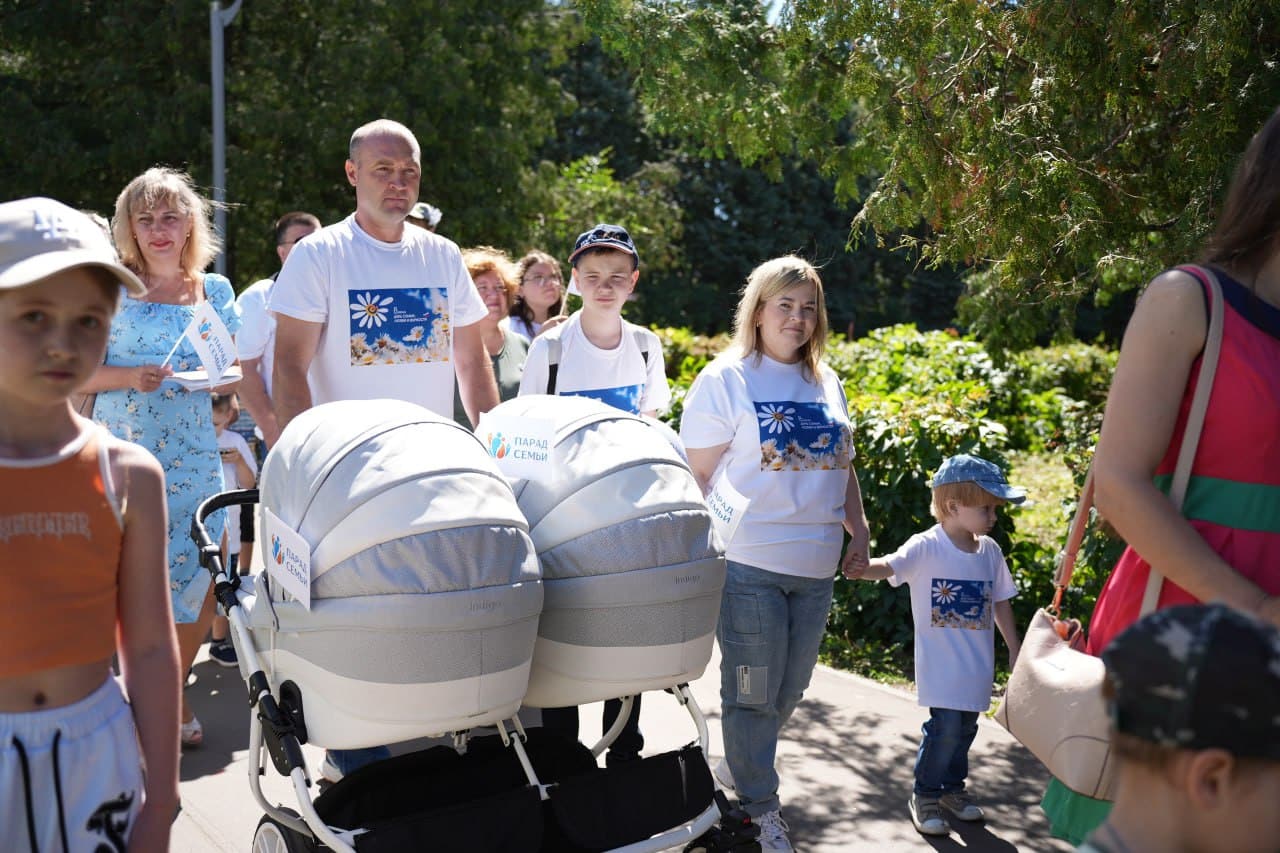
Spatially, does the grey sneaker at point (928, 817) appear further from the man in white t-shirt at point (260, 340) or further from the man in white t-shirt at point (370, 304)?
the man in white t-shirt at point (260, 340)

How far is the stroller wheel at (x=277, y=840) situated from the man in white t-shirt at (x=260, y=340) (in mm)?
2043

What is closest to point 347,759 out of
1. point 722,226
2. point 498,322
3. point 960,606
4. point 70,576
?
point 70,576

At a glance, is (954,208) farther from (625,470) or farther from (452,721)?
(452,721)

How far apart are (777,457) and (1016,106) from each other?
2.14 meters

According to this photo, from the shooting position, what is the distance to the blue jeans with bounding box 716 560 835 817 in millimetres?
4281

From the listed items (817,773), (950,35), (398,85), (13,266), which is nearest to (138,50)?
(398,85)

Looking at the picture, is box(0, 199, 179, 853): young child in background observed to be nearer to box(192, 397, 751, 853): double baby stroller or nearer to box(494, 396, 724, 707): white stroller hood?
box(192, 397, 751, 853): double baby stroller

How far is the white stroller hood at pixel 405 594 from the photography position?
9.39ft

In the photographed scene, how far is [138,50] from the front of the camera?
19641 millimetres

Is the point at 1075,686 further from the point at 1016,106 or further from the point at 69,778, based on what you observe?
the point at 1016,106

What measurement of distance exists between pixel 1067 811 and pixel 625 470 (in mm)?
1369

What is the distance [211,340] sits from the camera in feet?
15.1

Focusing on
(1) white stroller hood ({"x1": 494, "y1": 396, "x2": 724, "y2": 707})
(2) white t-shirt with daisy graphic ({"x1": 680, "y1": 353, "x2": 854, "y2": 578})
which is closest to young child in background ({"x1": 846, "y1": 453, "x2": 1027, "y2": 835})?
(2) white t-shirt with daisy graphic ({"x1": 680, "y1": 353, "x2": 854, "y2": 578})

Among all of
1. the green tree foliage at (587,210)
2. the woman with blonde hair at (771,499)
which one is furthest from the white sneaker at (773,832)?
the green tree foliage at (587,210)
